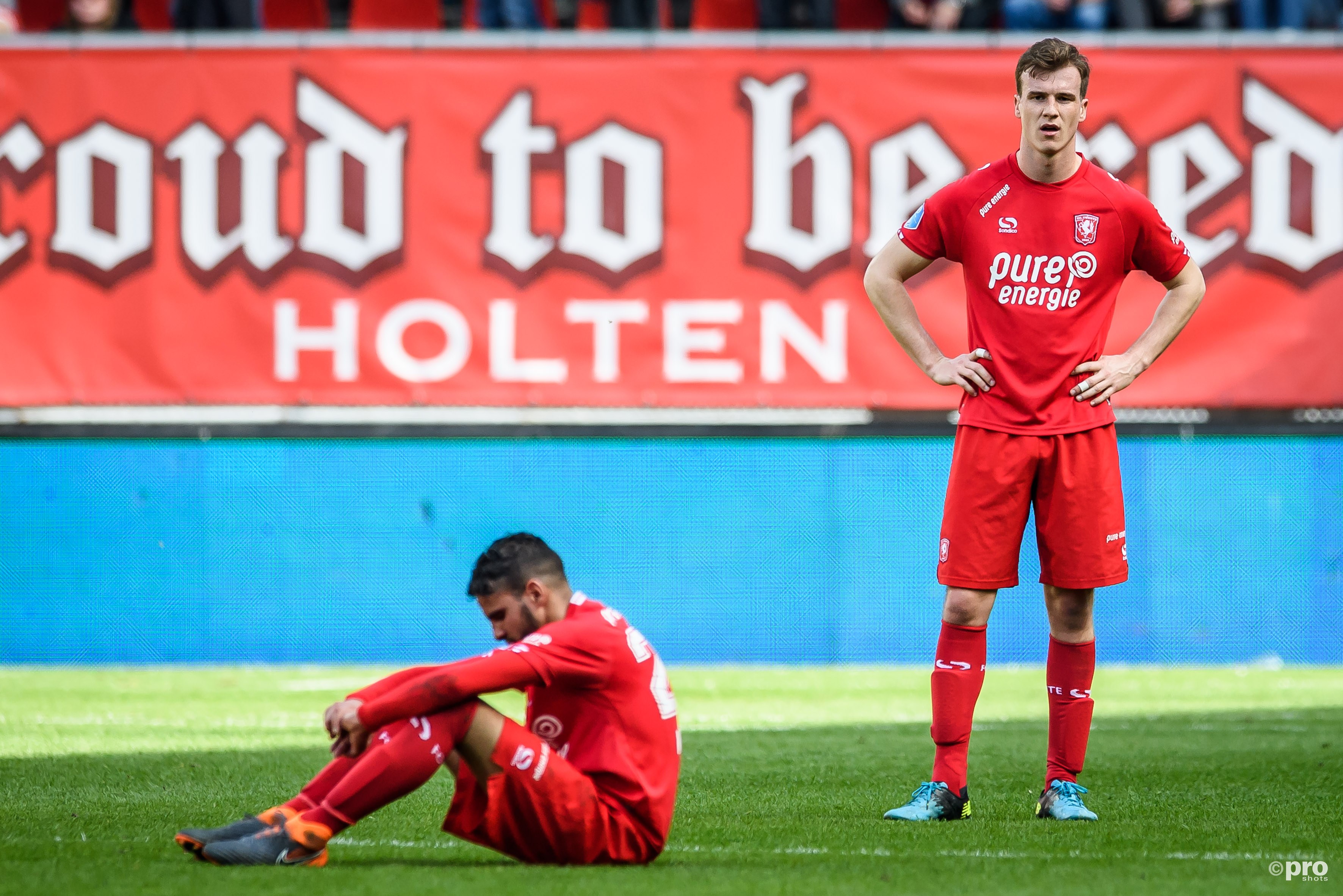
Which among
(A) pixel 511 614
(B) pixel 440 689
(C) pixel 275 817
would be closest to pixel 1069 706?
(A) pixel 511 614

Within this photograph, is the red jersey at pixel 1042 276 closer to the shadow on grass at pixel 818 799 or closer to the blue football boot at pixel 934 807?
the blue football boot at pixel 934 807

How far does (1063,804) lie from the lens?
4867 millimetres

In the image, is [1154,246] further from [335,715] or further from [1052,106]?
[335,715]

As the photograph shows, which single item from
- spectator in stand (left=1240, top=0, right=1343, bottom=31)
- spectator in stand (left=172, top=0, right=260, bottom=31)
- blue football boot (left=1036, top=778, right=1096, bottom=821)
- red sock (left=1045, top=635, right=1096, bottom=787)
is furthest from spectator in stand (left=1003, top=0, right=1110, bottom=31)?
blue football boot (left=1036, top=778, right=1096, bottom=821)

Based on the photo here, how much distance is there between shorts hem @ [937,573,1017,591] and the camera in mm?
4895

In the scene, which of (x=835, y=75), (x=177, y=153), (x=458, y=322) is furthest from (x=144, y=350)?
(x=835, y=75)

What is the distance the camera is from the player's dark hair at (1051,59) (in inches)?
188

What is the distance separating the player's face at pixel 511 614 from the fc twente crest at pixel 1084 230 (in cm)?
203

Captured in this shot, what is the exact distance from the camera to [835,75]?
11.3m

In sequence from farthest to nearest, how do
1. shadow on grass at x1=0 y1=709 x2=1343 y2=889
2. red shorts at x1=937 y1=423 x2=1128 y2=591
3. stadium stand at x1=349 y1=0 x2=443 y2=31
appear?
1. stadium stand at x1=349 y1=0 x2=443 y2=31
2. red shorts at x1=937 y1=423 x2=1128 y2=591
3. shadow on grass at x1=0 y1=709 x2=1343 y2=889

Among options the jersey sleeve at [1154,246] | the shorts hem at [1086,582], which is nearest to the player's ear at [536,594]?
the shorts hem at [1086,582]

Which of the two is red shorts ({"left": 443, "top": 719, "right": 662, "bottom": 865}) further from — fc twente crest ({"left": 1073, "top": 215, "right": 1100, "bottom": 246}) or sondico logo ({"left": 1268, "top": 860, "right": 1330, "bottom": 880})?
fc twente crest ({"left": 1073, "top": 215, "right": 1100, "bottom": 246})

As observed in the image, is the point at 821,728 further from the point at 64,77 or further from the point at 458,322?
the point at 64,77

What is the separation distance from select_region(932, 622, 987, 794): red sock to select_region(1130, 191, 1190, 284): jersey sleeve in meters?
1.16
